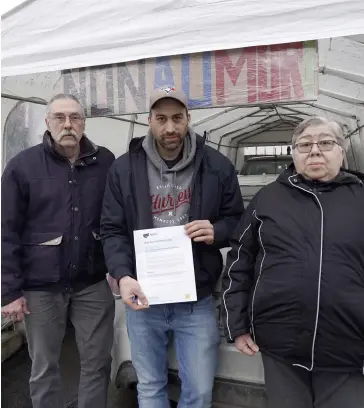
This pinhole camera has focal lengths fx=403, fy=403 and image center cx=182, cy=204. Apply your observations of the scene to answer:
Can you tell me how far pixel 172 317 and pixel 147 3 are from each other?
1561 mm

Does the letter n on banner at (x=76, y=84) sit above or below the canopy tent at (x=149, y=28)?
below

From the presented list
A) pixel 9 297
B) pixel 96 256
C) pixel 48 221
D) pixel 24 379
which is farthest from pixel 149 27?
pixel 24 379

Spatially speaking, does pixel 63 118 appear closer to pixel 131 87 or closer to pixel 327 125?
pixel 131 87

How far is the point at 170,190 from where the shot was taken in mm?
2020

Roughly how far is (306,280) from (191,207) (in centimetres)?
66

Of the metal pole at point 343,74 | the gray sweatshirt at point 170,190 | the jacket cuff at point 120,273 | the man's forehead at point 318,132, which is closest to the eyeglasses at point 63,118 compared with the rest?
the gray sweatshirt at point 170,190

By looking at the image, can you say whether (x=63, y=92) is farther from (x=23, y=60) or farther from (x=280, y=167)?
(x=280, y=167)

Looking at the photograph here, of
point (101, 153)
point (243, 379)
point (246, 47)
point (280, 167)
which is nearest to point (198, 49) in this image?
point (246, 47)

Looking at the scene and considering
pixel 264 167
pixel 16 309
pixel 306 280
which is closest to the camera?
pixel 306 280

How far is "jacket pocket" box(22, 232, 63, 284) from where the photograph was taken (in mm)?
2172

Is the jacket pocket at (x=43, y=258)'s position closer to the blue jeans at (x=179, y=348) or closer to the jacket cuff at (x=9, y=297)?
the jacket cuff at (x=9, y=297)

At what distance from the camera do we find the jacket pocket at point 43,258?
7.13 feet

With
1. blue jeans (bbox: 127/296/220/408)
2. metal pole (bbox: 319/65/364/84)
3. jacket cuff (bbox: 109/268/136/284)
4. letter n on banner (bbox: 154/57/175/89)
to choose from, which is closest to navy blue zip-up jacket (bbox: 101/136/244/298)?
jacket cuff (bbox: 109/268/136/284)

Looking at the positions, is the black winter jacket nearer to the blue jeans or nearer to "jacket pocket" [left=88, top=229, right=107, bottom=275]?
the blue jeans
